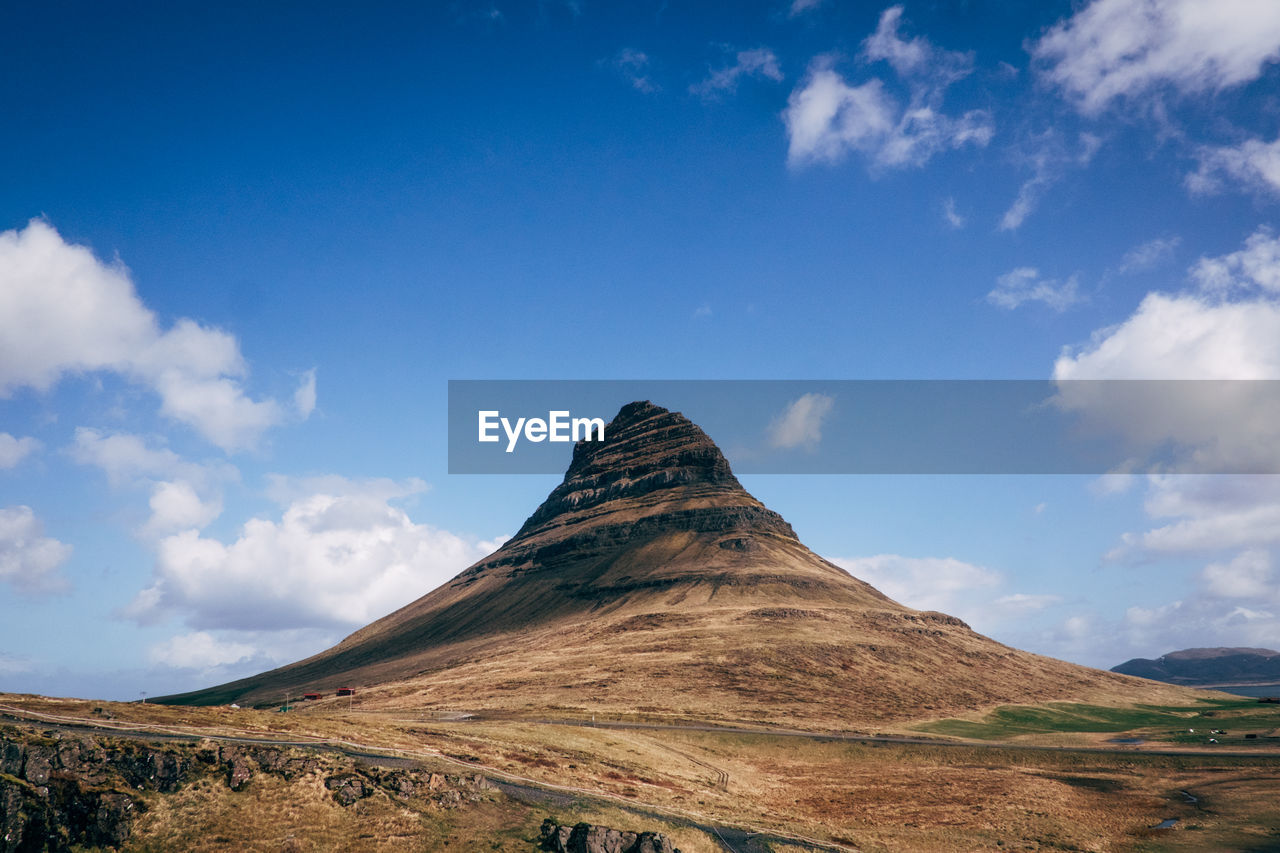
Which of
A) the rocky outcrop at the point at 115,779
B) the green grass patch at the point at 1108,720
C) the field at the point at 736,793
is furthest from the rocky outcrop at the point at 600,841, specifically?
the green grass patch at the point at 1108,720

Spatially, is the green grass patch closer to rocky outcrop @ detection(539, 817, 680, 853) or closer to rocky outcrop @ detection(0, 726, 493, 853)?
rocky outcrop @ detection(539, 817, 680, 853)

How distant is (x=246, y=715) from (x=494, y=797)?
25.1 metres

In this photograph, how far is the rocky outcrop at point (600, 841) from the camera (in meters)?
37.4

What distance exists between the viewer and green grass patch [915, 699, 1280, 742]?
110000mm

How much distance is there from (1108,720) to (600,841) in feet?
425

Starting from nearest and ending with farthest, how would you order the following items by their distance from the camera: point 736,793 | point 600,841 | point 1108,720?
point 600,841 < point 736,793 < point 1108,720

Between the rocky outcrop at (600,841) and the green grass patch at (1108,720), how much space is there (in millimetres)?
→ 82963

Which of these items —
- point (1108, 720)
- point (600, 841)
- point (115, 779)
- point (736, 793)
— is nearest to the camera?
point (115, 779)

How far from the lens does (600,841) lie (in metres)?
37.7

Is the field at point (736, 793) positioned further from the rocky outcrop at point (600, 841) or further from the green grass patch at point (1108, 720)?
the green grass patch at point (1108, 720)

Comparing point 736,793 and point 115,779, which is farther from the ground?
point 115,779

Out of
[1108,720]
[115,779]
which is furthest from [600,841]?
[1108,720]

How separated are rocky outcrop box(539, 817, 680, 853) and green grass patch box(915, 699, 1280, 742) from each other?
83.0m

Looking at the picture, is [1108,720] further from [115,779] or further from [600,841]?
[115,779]
